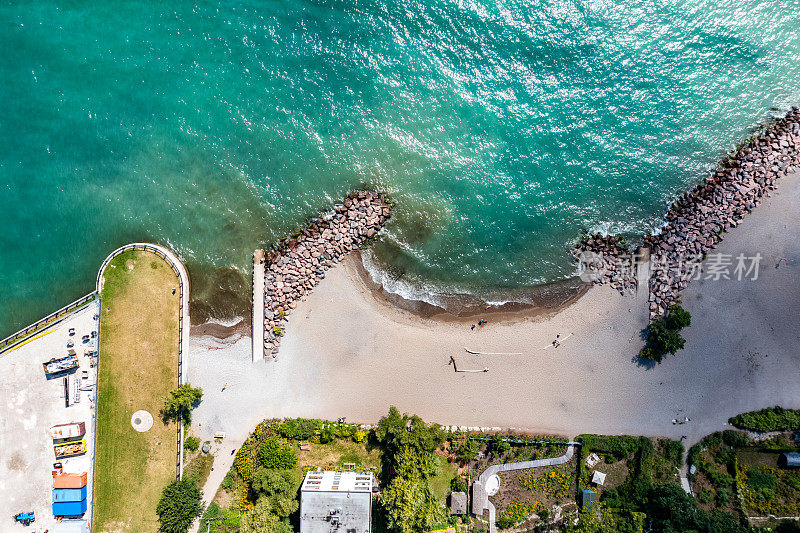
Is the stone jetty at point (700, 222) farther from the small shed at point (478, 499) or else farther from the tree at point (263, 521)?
the tree at point (263, 521)

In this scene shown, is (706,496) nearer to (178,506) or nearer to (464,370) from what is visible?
(464,370)

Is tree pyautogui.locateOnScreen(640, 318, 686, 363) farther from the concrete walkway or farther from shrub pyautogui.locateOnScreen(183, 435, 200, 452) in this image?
shrub pyautogui.locateOnScreen(183, 435, 200, 452)

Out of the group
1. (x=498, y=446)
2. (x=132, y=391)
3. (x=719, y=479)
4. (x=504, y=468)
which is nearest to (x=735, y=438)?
(x=719, y=479)

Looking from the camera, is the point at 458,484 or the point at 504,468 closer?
the point at 458,484

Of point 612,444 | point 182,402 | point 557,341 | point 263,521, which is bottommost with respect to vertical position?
point 263,521

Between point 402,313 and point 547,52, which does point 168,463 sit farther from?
point 547,52

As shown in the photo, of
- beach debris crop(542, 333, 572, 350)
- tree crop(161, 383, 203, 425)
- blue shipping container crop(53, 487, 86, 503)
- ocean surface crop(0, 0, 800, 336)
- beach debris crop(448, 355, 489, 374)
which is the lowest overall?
blue shipping container crop(53, 487, 86, 503)

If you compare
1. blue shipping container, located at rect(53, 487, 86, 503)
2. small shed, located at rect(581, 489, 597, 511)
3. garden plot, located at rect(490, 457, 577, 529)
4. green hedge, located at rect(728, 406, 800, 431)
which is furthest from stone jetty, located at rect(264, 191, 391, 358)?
green hedge, located at rect(728, 406, 800, 431)

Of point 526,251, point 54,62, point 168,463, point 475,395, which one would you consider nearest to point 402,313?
point 475,395
